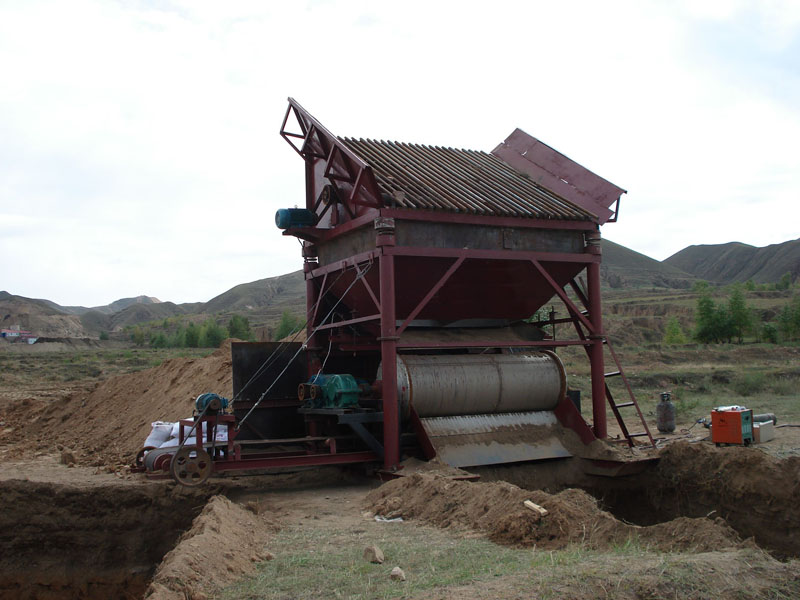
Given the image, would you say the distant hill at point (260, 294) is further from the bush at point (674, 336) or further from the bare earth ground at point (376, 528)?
the bare earth ground at point (376, 528)

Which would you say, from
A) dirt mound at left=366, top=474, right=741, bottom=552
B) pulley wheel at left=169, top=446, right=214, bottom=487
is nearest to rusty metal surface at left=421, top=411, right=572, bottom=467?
dirt mound at left=366, top=474, right=741, bottom=552

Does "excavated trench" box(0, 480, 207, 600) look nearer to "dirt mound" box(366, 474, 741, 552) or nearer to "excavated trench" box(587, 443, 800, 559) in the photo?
"dirt mound" box(366, 474, 741, 552)

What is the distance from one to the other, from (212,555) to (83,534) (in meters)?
6.16

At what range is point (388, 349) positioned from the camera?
37.1ft

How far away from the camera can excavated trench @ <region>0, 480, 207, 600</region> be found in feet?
36.4

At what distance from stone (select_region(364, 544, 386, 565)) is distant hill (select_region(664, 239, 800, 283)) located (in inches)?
5973

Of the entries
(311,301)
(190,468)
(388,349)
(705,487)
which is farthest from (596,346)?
(190,468)

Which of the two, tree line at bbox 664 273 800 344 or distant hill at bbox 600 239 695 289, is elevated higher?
distant hill at bbox 600 239 695 289

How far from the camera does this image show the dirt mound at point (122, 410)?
17.3m

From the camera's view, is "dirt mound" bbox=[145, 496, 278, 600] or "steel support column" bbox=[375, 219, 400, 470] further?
Answer: "steel support column" bbox=[375, 219, 400, 470]

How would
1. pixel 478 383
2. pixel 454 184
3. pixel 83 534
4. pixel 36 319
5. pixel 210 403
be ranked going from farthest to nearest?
pixel 36 319 → pixel 454 184 → pixel 478 383 → pixel 83 534 → pixel 210 403

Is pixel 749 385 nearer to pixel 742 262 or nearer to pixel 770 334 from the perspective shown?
pixel 770 334

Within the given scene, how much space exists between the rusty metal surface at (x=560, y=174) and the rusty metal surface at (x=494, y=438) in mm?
4140

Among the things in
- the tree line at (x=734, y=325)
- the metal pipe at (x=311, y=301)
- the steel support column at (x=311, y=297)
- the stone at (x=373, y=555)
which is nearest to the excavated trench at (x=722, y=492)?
the stone at (x=373, y=555)
